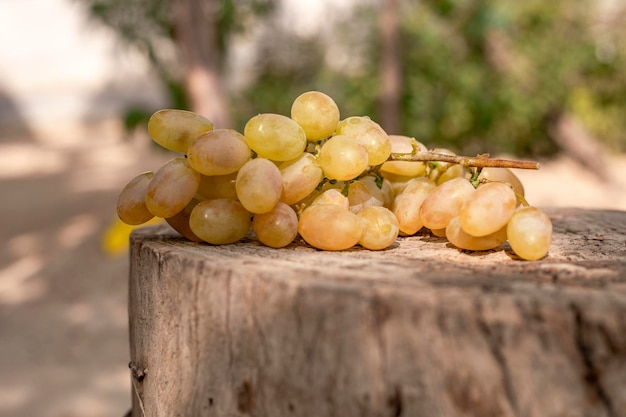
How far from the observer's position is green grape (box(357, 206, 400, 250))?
98 cm

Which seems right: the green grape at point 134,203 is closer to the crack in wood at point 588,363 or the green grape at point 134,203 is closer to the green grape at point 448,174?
the green grape at point 448,174

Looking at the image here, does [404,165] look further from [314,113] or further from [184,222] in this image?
[184,222]

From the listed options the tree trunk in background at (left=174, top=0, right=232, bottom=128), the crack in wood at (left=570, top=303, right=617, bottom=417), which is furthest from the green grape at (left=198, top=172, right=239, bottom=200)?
the tree trunk in background at (left=174, top=0, right=232, bottom=128)

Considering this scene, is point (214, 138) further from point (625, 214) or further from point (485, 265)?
point (625, 214)

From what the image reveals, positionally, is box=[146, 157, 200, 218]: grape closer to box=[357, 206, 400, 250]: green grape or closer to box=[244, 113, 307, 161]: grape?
box=[244, 113, 307, 161]: grape

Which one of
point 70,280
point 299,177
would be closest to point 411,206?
point 299,177

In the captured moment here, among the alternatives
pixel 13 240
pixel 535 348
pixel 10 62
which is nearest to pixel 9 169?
pixel 13 240

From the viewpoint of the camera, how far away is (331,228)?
3.15ft

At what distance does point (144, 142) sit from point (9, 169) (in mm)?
1946

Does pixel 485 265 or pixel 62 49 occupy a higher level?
pixel 62 49

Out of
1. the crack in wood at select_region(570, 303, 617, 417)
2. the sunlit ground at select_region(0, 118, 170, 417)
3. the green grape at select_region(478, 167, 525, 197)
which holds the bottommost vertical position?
the sunlit ground at select_region(0, 118, 170, 417)

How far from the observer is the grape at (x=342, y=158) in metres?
1.01

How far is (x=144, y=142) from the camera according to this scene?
8.78 meters

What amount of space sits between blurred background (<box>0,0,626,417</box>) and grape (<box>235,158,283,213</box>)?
262cm
